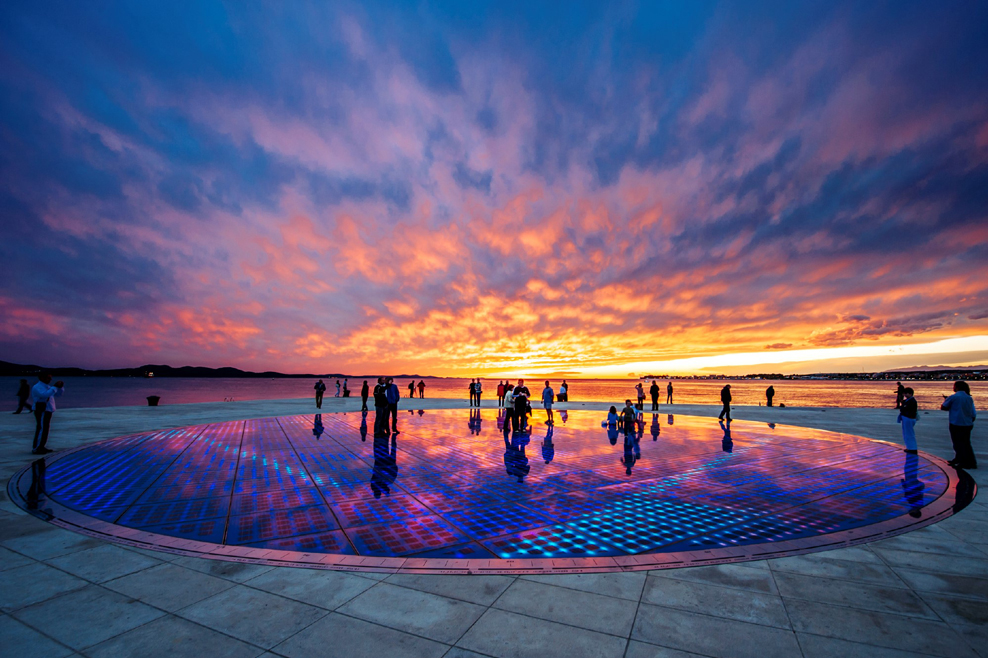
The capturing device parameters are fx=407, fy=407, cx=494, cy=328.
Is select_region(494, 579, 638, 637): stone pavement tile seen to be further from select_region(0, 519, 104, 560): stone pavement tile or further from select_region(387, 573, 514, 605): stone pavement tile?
select_region(0, 519, 104, 560): stone pavement tile

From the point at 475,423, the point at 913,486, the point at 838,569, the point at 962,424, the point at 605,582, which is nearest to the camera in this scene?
the point at 605,582

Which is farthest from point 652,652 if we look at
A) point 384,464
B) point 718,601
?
point 384,464

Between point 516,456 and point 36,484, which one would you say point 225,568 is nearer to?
point 36,484

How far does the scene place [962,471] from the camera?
348 inches

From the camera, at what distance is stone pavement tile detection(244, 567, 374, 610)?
3807 millimetres

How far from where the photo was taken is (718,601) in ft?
12.2

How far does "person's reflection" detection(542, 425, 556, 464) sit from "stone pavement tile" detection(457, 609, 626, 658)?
23.7ft

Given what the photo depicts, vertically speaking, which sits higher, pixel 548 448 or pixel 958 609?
pixel 958 609

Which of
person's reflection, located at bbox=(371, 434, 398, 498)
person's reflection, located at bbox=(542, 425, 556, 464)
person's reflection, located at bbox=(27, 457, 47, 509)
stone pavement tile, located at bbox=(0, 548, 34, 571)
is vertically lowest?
person's reflection, located at bbox=(542, 425, 556, 464)

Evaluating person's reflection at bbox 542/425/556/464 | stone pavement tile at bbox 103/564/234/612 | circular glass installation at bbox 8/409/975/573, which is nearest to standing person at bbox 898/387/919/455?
circular glass installation at bbox 8/409/975/573

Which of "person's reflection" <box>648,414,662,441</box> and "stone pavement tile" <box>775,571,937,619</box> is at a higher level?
"stone pavement tile" <box>775,571,937,619</box>

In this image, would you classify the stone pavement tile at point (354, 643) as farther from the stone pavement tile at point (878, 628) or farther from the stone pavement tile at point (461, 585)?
the stone pavement tile at point (878, 628)

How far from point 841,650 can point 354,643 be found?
366 cm

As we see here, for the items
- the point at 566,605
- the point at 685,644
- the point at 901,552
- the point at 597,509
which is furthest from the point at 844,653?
the point at 597,509
